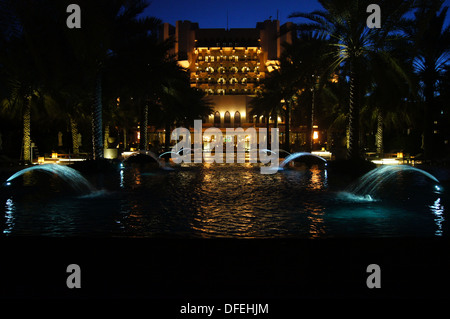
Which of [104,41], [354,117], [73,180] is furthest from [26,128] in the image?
[354,117]

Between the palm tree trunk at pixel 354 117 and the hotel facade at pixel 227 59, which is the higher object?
the hotel facade at pixel 227 59

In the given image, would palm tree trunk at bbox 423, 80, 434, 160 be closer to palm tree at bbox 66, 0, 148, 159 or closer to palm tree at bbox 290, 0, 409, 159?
palm tree at bbox 290, 0, 409, 159

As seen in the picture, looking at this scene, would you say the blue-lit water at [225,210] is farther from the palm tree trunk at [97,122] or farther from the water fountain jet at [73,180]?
the palm tree trunk at [97,122]

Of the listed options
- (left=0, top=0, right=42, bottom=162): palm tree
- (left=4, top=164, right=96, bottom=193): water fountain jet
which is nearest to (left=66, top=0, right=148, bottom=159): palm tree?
(left=0, top=0, right=42, bottom=162): palm tree

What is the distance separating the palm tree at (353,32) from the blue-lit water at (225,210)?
755 cm

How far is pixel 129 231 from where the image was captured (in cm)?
702

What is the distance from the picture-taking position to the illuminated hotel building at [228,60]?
98125 millimetres

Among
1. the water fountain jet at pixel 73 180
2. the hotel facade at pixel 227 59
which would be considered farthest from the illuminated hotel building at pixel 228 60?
the water fountain jet at pixel 73 180

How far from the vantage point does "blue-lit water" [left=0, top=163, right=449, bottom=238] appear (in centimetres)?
709

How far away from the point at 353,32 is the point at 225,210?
14.0 metres

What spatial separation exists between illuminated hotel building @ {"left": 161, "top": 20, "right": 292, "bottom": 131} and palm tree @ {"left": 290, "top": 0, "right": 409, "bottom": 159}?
76.3 metres

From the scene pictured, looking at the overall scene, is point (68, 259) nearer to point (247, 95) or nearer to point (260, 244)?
point (260, 244)
